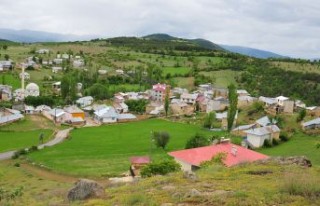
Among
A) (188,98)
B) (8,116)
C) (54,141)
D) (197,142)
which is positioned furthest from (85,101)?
(197,142)

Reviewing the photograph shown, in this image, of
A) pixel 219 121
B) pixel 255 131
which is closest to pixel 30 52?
pixel 219 121

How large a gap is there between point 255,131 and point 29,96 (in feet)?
161

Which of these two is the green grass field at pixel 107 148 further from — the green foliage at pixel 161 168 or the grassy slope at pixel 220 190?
the grassy slope at pixel 220 190

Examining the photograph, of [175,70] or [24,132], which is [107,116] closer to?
[24,132]

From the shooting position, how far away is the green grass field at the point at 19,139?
5747 centimetres

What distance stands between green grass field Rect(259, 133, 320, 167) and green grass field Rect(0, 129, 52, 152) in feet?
98.2

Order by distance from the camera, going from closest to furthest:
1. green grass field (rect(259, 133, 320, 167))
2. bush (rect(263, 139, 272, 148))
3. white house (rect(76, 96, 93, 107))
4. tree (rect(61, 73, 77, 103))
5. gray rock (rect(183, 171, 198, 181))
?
1. gray rock (rect(183, 171, 198, 181))
2. green grass field (rect(259, 133, 320, 167))
3. bush (rect(263, 139, 272, 148))
4. tree (rect(61, 73, 77, 103))
5. white house (rect(76, 96, 93, 107))

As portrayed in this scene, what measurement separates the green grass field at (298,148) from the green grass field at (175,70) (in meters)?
67.4

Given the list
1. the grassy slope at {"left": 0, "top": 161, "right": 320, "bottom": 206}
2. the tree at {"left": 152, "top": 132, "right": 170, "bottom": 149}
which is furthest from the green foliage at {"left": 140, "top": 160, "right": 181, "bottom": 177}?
the tree at {"left": 152, "top": 132, "right": 170, "bottom": 149}

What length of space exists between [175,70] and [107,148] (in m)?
78.1

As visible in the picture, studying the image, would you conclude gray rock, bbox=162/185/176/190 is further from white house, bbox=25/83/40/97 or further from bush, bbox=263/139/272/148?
white house, bbox=25/83/40/97

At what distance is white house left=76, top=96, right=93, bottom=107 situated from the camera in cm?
9405

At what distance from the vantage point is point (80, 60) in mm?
145750

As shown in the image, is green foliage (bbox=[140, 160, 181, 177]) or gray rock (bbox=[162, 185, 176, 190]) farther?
green foliage (bbox=[140, 160, 181, 177])
